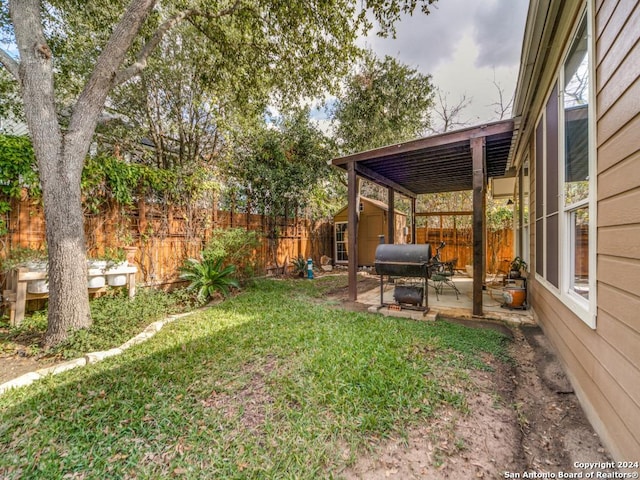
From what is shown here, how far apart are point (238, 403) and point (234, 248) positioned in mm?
4731

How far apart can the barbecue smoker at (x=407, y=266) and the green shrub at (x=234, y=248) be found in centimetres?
348

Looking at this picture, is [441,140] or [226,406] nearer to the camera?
[226,406]

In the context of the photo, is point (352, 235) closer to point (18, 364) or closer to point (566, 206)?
point (566, 206)

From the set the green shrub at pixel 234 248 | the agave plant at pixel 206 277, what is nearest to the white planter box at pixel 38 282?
the agave plant at pixel 206 277

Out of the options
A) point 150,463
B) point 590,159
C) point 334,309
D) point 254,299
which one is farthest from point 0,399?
point 590,159

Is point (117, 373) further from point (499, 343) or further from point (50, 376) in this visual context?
point (499, 343)

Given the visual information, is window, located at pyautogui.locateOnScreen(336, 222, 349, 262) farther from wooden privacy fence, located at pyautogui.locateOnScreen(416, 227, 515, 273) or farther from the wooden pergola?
the wooden pergola

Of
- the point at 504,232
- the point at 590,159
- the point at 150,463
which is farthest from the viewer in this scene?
the point at 504,232

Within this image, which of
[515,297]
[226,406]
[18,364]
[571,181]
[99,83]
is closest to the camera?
[226,406]

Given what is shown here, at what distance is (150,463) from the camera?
5.44 feet

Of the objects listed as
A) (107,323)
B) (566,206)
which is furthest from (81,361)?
(566,206)

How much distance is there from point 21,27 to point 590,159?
583cm

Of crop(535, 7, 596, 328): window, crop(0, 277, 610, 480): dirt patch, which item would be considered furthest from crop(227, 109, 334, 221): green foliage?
crop(535, 7, 596, 328): window

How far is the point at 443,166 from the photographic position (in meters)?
6.12
